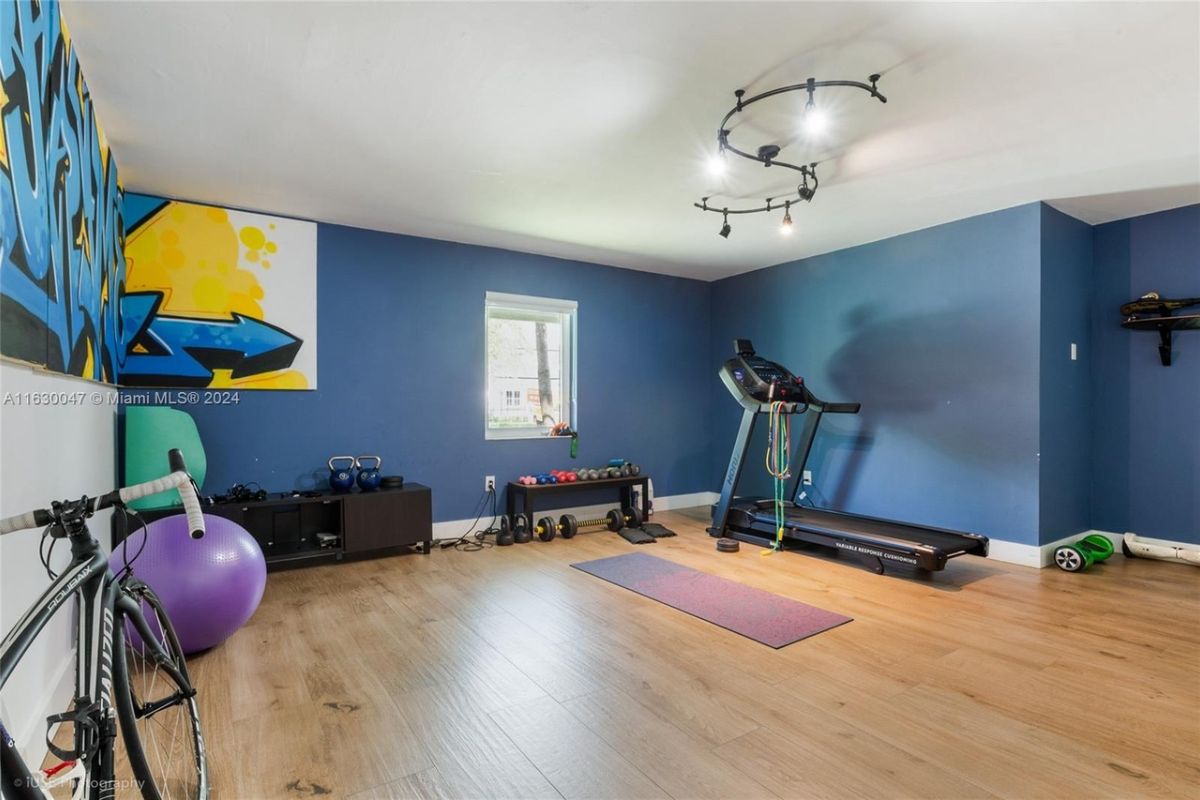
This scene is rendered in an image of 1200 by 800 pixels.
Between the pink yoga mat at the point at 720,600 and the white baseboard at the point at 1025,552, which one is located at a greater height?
the white baseboard at the point at 1025,552

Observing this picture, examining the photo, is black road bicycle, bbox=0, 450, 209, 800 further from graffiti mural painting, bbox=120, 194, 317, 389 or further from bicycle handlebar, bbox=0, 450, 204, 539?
graffiti mural painting, bbox=120, 194, 317, 389

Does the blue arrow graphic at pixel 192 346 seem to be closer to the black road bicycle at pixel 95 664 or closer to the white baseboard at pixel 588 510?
the white baseboard at pixel 588 510

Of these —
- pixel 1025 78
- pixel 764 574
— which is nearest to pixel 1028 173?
pixel 1025 78

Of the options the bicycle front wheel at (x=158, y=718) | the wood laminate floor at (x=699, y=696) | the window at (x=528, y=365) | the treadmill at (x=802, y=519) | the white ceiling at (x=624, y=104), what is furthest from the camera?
the window at (x=528, y=365)

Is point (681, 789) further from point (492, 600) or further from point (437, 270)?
point (437, 270)

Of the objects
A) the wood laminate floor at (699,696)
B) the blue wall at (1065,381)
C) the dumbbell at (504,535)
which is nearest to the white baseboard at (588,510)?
the dumbbell at (504,535)

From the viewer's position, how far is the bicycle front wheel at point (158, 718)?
4.50 feet

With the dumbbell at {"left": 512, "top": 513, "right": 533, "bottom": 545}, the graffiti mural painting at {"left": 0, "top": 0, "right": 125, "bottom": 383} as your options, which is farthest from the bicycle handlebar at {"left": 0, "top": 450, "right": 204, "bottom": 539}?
the dumbbell at {"left": 512, "top": 513, "right": 533, "bottom": 545}

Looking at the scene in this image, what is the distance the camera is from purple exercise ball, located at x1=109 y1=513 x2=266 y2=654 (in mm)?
2378

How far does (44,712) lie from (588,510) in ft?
13.3

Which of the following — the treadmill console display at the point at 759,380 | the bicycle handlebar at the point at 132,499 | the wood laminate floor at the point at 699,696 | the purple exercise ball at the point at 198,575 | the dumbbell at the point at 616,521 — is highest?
the treadmill console display at the point at 759,380

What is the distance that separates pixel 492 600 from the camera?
3.33 m

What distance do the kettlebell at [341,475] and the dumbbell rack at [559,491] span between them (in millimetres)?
1300

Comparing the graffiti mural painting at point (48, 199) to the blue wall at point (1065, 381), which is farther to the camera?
the blue wall at point (1065, 381)
